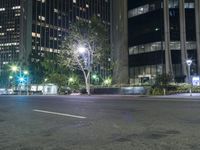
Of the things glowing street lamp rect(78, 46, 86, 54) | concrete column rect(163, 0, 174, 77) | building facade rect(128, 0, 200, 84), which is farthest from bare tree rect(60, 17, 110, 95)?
concrete column rect(163, 0, 174, 77)

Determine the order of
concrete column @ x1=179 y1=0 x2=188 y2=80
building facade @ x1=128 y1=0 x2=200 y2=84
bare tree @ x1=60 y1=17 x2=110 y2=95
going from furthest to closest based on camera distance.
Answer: building facade @ x1=128 y1=0 x2=200 y2=84
concrete column @ x1=179 y1=0 x2=188 y2=80
bare tree @ x1=60 y1=17 x2=110 y2=95

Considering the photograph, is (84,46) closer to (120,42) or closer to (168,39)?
(168,39)

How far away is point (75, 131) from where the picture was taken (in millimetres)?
6852

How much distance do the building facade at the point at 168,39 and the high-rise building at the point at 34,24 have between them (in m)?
70.4

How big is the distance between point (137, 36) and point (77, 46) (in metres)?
25.0

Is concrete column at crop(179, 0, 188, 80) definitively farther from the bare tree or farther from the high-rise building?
the high-rise building

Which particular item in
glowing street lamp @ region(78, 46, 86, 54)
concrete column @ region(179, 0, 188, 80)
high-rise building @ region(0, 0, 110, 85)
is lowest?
glowing street lamp @ region(78, 46, 86, 54)

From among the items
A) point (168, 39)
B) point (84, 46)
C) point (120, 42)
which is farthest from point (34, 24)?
point (84, 46)

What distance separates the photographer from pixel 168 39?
60688 millimetres

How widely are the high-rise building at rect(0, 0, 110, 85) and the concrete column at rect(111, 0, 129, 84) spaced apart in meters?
60.1

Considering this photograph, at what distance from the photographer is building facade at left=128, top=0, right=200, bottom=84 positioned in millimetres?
60219

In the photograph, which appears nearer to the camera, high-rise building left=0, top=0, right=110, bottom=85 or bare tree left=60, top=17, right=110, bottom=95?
bare tree left=60, top=17, right=110, bottom=95

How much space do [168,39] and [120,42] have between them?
13.4m

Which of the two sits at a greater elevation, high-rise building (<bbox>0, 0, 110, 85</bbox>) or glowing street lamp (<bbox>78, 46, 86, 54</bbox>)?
high-rise building (<bbox>0, 0, 110, 85</bbox>)
